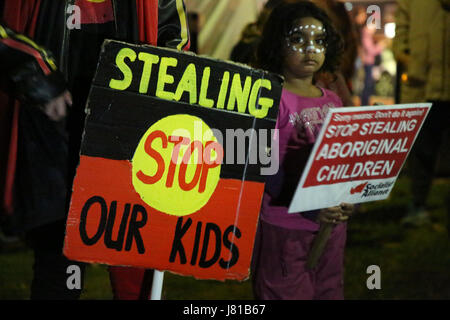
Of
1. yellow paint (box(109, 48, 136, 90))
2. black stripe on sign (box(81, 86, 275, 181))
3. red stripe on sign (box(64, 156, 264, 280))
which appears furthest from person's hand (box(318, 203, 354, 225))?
yellow paint (box(109, 48, 136, 90))

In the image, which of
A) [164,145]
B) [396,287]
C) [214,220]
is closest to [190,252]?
[214,220]

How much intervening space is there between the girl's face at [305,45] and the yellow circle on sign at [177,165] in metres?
0.47

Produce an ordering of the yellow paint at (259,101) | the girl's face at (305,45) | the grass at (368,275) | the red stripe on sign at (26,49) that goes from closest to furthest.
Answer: the red stripe on sign at (26,49) < the yellow paint at (259,101) < the girl's face at (305,45) < the grass at (368,275)

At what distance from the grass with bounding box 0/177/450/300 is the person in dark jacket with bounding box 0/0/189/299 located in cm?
86

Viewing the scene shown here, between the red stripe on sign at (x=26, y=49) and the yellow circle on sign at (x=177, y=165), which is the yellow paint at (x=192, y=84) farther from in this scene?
the red stripe on sign at (x=26, y=49)

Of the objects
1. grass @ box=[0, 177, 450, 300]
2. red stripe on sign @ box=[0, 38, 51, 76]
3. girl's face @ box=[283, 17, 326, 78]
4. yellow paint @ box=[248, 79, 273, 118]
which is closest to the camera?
red stripe on sign @ box=[0, 38, 51, 76]

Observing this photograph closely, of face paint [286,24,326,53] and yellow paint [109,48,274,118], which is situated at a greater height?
face paint [286,24,326,53]

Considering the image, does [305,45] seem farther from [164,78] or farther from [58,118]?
[58,118]

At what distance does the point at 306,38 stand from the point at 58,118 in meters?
0.84

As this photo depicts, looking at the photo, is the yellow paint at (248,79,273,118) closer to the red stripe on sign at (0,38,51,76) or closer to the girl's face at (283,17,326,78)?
the girl's face at (283,17,326,78)

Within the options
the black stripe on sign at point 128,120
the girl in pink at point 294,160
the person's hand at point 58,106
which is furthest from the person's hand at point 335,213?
the person's hand at point 58,106

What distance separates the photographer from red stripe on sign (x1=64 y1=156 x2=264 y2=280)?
1.94 metres

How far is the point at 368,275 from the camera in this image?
11.3 ft

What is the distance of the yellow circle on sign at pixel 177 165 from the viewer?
1.95 m
